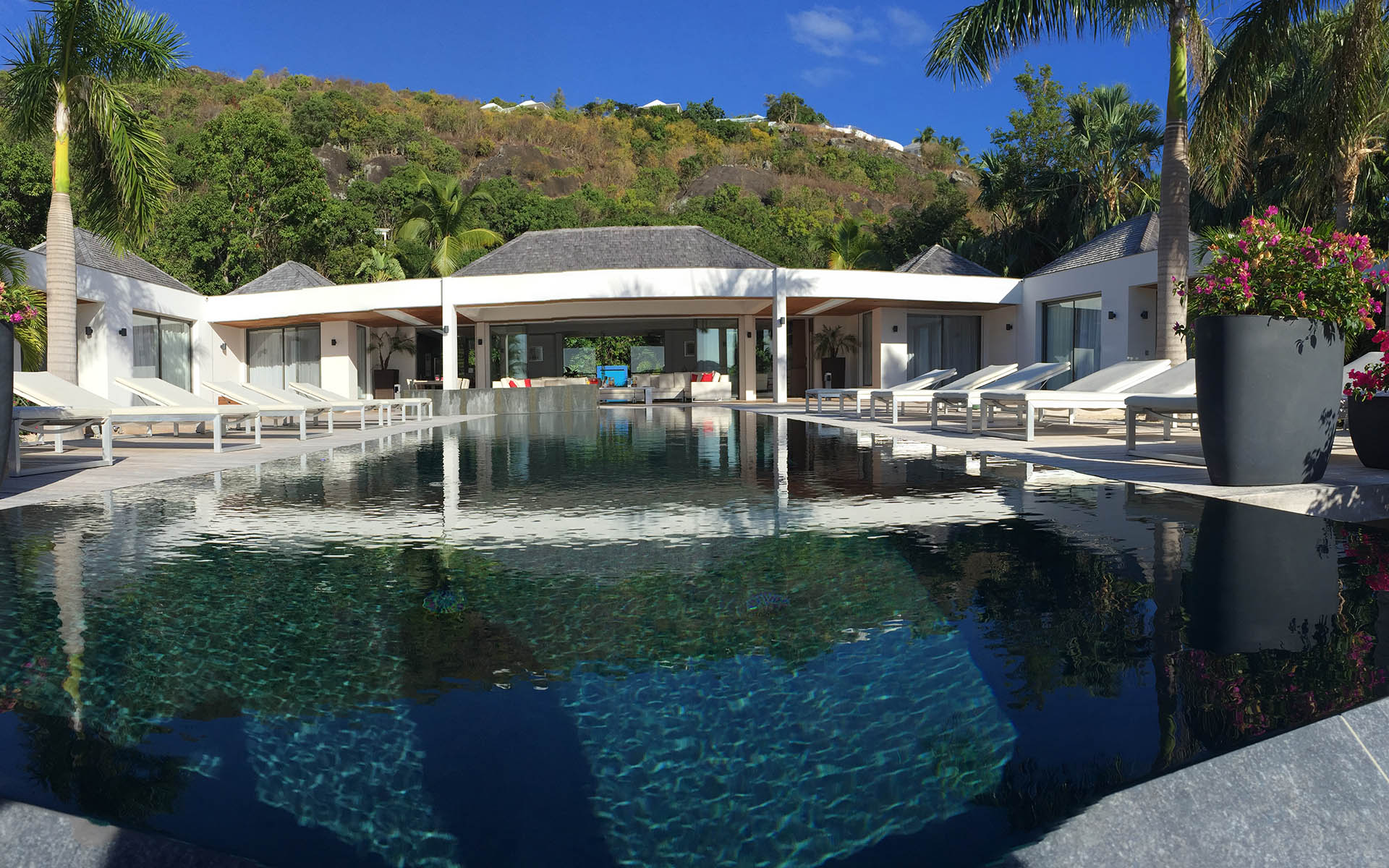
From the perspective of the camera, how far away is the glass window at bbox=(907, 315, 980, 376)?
28906 mm

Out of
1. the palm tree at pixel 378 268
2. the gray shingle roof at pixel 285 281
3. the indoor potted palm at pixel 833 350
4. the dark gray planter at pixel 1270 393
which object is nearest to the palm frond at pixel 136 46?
the dark gray planter at pixel 1270 393

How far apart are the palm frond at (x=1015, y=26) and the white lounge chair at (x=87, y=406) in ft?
35.2

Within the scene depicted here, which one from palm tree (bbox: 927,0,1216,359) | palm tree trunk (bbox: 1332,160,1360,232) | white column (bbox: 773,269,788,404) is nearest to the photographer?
palm tree (bbox: 927,0,1216,359)

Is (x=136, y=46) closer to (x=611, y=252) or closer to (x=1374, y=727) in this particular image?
(x=1374, y=727)

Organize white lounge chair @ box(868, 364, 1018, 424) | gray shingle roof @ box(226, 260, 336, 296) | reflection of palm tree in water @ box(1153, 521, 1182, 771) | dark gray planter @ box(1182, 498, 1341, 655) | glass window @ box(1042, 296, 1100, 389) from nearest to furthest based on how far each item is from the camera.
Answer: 1. reflection of palm tree in water @ box(1153, 521, 1182, 771)
2. dark gray planter @ box(1182, 498, 1341, 655)
3. white lounge chair @ box(868, 364, 1018, 424)
4. glass window @ box(1042, 296, 1100, 389)
5. gray shingle roof @ box(226, 260, 336, 296)

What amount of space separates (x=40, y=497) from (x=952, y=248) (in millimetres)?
35346

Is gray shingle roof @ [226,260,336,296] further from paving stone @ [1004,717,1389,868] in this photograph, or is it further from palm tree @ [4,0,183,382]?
paving stone @ [1004,717,1389,868]

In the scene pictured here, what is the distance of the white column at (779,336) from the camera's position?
998 inches

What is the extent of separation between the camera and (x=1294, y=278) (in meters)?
5.94

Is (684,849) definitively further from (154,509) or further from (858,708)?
(154,509)

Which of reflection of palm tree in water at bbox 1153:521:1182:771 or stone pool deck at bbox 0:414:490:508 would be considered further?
stone pool deck at bbox 0:414:490:508

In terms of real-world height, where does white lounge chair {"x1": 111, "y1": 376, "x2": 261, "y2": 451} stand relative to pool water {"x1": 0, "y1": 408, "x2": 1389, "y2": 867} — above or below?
above

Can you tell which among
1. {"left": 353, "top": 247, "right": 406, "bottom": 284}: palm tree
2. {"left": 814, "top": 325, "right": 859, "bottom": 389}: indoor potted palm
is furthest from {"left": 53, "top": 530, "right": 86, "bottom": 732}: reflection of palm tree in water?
{"left": 353, "top": 247, "right": 406, "bottom": 284}: palm tree

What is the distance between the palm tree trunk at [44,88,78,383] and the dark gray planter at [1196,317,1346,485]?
13913mm
